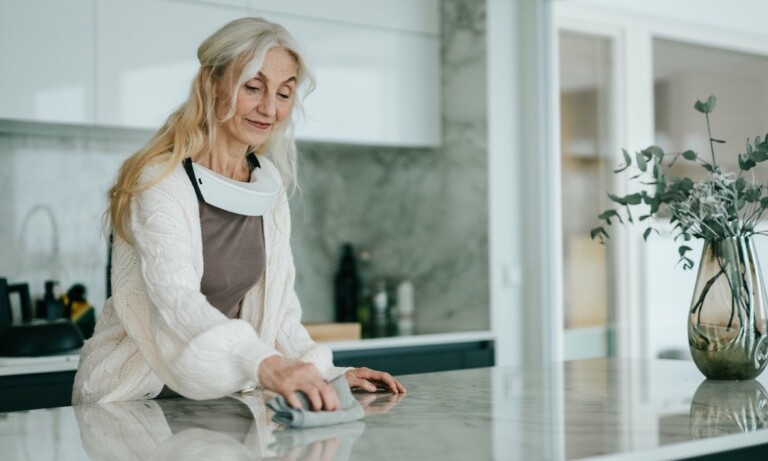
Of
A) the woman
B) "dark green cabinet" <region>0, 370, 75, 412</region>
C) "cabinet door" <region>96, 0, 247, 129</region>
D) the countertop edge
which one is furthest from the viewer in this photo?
the countertop edge

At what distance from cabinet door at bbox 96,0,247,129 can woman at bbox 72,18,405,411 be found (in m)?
1.25

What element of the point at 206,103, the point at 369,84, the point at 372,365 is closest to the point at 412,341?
the point at 372,365

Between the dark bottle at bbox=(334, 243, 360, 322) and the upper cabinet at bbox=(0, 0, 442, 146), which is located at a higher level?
the upper cabinet at bbox=(0, 0, 442, 146)

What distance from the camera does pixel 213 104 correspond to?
1.84 meters

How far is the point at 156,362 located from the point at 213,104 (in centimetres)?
51

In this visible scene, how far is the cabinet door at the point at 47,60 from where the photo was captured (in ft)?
9.60

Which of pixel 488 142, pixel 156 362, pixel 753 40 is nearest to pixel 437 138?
pixel 488 142

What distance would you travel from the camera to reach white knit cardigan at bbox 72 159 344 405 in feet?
4.52

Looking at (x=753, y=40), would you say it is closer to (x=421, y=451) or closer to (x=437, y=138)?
(x=437, y=138)

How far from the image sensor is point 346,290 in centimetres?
402

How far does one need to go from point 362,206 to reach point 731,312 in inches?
96.4

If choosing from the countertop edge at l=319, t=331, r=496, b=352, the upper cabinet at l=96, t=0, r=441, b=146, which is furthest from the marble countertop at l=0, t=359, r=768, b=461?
the upper cabinet at l=96, t=0, r=441, b=146

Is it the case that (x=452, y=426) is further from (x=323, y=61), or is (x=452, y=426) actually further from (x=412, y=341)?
(x=323, y=61)

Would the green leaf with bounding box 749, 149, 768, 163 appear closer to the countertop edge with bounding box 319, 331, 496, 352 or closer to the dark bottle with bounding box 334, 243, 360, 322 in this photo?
the countertop edge with bounding box 319, 331, 496, 352
